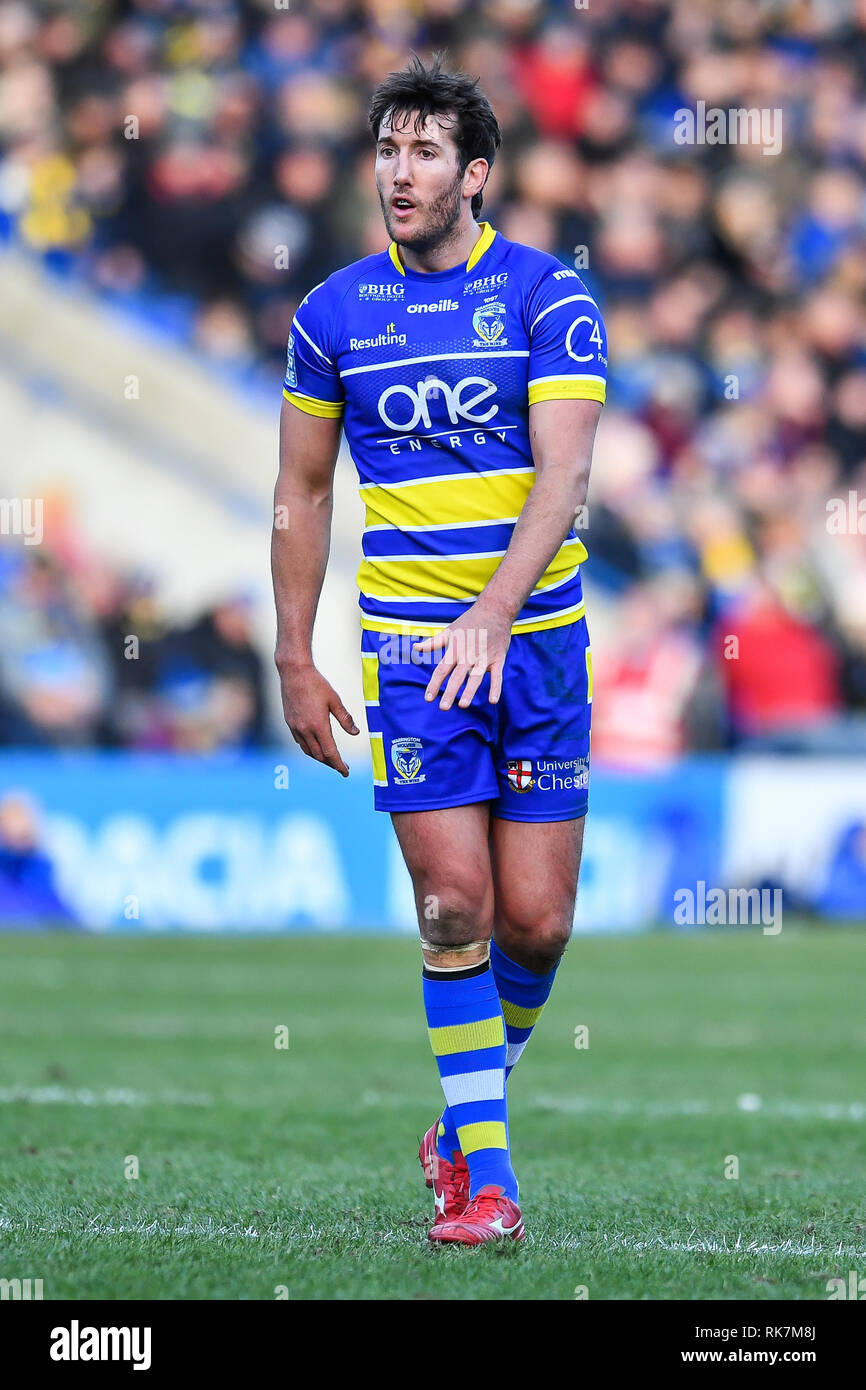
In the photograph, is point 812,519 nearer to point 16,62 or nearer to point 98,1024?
point 16,62

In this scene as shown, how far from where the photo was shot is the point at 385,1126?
597 centimetres

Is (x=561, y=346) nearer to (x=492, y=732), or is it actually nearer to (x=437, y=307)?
(x=437, y=307)

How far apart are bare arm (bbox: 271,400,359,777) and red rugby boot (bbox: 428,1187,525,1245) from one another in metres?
0.98

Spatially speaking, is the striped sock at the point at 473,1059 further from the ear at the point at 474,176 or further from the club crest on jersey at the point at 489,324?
the ear at the point at 474,176

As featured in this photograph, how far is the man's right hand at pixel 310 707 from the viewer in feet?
14.1

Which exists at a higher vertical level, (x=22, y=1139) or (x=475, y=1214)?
(x=475, y=1214)

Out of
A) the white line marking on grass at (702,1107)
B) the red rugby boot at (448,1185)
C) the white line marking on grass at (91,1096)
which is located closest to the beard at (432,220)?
the red rugby boot at (448,1185)

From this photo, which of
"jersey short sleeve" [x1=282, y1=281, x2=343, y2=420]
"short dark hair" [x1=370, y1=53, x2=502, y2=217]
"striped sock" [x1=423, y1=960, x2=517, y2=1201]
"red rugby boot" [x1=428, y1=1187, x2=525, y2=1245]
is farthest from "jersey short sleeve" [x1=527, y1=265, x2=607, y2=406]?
"red rugby boot" [x1=428, y1=1187, x2=525, y2=1245]

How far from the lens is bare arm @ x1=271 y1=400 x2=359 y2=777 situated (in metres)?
4.36

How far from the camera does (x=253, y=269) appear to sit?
578 inches

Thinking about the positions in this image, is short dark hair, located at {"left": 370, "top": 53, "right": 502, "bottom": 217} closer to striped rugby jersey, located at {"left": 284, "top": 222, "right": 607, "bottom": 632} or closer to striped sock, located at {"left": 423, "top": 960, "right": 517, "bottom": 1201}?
striped rugby jersey, located at {"left": 284, "top": 222, "right": 607, "bottom": 632}

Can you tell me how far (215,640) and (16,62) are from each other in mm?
5305

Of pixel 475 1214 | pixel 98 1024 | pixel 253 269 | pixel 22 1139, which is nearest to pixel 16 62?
pixel 253 269
